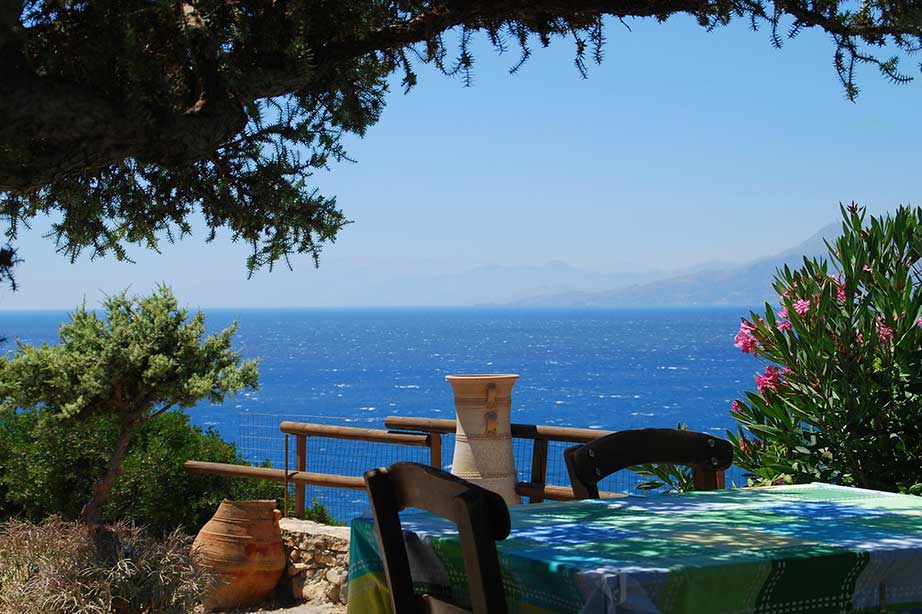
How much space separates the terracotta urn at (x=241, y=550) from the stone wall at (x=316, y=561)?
18cm

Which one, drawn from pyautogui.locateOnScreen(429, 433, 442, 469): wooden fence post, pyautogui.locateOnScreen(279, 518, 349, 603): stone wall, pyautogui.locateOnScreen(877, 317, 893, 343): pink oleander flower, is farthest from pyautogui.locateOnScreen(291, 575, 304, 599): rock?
pyautogui.locateOnScreen(877, 317, 893, 343): pink oleander flower

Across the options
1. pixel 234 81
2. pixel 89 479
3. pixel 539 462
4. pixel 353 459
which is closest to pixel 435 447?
pixel 539 462

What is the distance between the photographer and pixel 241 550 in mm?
7016

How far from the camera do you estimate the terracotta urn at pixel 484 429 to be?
6105 mm

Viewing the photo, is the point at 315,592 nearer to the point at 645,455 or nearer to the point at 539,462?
the point at 539,462

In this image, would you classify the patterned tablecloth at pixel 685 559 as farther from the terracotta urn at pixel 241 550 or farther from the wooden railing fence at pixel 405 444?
the terracotta urn at pixel 241 550

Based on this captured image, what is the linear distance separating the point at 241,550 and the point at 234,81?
529 centimetres

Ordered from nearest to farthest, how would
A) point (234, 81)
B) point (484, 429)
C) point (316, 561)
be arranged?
point (234, 81) < point (484, 429) < point (316, 561)

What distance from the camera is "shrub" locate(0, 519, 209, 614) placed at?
468 centimetres

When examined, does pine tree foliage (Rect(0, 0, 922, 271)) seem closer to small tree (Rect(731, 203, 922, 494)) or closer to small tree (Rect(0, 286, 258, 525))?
small tree (Rect(731, 203, 922, 494))

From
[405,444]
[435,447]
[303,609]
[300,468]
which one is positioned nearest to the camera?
[435,447]

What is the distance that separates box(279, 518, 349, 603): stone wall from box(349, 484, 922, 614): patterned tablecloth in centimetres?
487

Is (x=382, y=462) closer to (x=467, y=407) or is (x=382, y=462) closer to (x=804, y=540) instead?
(x=467, y=407)

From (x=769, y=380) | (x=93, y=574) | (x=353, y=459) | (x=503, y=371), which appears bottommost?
(x=503, y=371)
